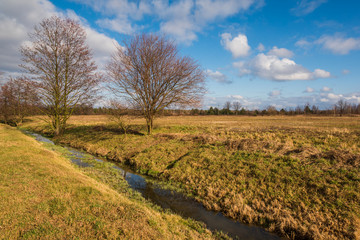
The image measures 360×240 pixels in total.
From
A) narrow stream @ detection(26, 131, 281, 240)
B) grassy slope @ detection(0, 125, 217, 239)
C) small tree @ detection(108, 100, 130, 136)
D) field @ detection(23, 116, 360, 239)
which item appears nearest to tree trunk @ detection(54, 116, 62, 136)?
small tree @ detection(108, 100, 130, 136)

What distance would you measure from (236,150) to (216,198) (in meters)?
5.25

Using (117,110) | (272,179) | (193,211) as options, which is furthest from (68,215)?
(117,110)

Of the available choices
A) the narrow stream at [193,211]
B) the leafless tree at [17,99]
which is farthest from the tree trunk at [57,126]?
the narrow stream at [193,211]

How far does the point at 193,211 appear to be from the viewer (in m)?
7.66

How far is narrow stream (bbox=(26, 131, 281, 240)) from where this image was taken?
634 centimetres

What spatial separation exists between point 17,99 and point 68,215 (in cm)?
3806

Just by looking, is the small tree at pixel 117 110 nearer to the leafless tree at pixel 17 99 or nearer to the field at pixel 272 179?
the field at pixel 272 179

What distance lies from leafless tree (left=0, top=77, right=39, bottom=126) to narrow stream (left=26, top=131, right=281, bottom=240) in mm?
18534

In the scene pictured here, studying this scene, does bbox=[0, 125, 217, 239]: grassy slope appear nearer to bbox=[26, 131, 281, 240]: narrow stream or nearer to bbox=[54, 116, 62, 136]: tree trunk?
bbox=[26, 131, 281, 240]: narrow stream

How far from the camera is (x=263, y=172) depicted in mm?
9344

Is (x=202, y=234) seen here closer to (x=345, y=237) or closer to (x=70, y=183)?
(x=345, y=237)

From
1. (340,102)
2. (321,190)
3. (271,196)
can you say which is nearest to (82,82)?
(271,196)

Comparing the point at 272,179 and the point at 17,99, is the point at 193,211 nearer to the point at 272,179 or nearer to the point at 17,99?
the point at 272,179

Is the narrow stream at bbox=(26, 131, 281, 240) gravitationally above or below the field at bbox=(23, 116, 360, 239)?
below
